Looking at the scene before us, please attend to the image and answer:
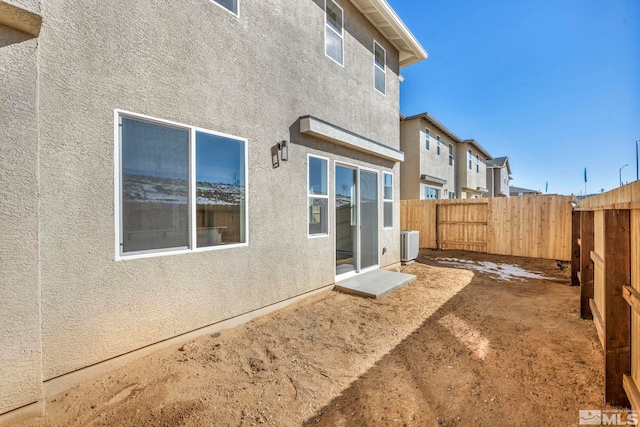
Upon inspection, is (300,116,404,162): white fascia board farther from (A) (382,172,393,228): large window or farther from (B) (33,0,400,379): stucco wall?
(A) (382,172,393,228): large window

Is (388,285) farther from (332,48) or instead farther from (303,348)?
(332,48)

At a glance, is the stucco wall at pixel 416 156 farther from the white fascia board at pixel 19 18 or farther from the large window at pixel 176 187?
the white fascia board at pixel 19 18

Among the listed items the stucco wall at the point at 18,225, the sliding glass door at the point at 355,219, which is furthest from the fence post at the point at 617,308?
the stucco wall at the point at 18,225

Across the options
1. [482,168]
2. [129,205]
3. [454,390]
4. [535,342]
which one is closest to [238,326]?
[129,205]

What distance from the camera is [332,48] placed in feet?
19.7

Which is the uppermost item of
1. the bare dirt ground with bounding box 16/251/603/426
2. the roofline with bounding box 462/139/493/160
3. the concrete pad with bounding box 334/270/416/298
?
the roofline with bounding box 462/139/493/160

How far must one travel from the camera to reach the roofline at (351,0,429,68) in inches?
257

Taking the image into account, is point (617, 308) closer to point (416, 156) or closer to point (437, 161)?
point (416, 156)

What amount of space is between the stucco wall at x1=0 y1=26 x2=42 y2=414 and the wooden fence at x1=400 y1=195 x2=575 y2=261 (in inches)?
504

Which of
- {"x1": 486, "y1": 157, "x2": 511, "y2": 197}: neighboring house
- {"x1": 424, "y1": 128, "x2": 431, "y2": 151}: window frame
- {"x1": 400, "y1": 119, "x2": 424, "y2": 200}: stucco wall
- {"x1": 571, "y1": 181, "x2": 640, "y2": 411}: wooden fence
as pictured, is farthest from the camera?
{"x1": 486, "y1": 157, "x2": 511, "y2": 197}: neighboring house

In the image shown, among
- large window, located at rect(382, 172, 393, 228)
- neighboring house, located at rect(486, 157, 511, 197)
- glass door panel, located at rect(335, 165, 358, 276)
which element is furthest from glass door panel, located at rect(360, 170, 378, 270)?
neighboring house, located at rect(486, 157, 511, 197)

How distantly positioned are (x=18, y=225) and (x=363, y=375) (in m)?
3.55

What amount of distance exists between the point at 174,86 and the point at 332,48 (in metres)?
4.00

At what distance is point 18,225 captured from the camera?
Answer: 7.14 feet
